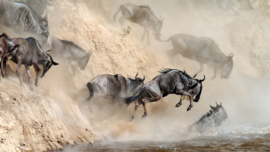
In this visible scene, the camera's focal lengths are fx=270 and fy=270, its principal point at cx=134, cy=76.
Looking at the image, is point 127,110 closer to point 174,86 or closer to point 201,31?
point 174,86

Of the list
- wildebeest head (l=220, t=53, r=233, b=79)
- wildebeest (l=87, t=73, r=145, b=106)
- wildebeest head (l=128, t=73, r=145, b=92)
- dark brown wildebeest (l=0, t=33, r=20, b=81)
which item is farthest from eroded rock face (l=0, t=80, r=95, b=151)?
wildebeest head (l=220, t=53, r=233, b=79)

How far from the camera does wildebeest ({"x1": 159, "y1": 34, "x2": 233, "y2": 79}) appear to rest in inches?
491

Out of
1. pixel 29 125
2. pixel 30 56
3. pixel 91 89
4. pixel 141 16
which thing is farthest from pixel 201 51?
pixel 29 125

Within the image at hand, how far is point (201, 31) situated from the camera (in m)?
15.2

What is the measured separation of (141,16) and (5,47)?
7723 millimetres

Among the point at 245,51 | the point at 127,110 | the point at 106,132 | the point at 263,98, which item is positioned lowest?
the point at 106,132

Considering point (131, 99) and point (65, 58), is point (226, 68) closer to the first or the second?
point (131, 99)

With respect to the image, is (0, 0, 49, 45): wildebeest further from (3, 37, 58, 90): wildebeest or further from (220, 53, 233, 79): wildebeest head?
(220, 53, 233, 79): wildebeest head

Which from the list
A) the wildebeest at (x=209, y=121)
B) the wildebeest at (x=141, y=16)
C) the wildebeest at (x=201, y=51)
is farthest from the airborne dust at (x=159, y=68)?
the wildebeest at (x=201, y=51)

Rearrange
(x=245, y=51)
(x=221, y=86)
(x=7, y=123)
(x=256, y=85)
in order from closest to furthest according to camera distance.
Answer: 1. (x=7, y=123)
2. (x=221, y=86)
3. (x=256, y=85)
4. (x=245, y=51)

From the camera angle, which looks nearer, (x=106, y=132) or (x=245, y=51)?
(x=106, y=132)

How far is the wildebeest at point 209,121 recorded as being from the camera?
884cm

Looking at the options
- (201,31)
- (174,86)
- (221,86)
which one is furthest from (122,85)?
(201,31)

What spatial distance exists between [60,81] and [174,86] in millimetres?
3653
